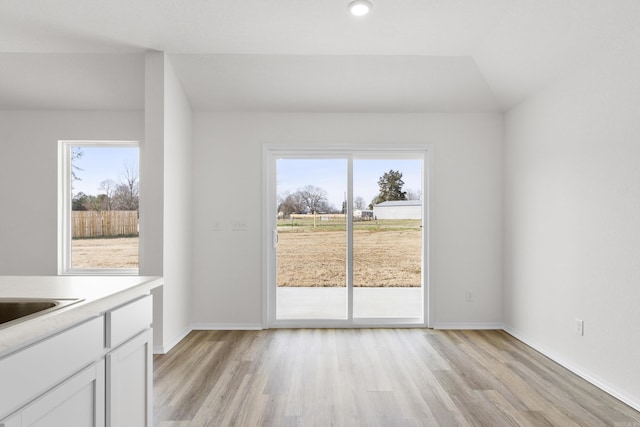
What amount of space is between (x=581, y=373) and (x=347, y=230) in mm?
2360

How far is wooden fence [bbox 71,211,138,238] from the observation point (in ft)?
13.6

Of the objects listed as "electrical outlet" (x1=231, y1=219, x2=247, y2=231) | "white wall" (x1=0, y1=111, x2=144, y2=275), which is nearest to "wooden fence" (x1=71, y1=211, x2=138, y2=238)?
"white wall" (x1=0, y1=111, x2=144, y2=275)

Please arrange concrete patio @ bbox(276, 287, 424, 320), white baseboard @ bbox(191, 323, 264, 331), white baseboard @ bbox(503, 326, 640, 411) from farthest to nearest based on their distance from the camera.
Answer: concrete patio @ bbox(276, 287, 424, 320)
white baseboard @ bbox(191, 323, 264, 331)
white baseboard @ bbox(503, 326, 640, 411)

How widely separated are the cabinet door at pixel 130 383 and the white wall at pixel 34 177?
10.4ft

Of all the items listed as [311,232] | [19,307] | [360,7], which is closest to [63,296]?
[19,307]

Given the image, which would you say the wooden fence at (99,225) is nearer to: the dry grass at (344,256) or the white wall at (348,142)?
the dry grass at (344,256)

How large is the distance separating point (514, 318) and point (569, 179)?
5.24 ft

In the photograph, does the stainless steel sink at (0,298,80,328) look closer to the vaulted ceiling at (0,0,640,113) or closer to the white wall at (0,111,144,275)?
the vaulted ceiling at (0,0,640,113)

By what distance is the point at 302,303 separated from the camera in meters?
4.06

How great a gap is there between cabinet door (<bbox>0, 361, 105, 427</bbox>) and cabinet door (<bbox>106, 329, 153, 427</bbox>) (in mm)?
46

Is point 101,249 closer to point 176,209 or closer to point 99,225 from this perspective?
point 99,225

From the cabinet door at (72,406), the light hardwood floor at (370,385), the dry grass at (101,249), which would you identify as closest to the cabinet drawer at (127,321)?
the cabinet door at (72,406)

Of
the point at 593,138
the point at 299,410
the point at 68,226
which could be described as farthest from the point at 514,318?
the point at 68,226

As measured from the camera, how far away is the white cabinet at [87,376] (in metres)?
0.95
